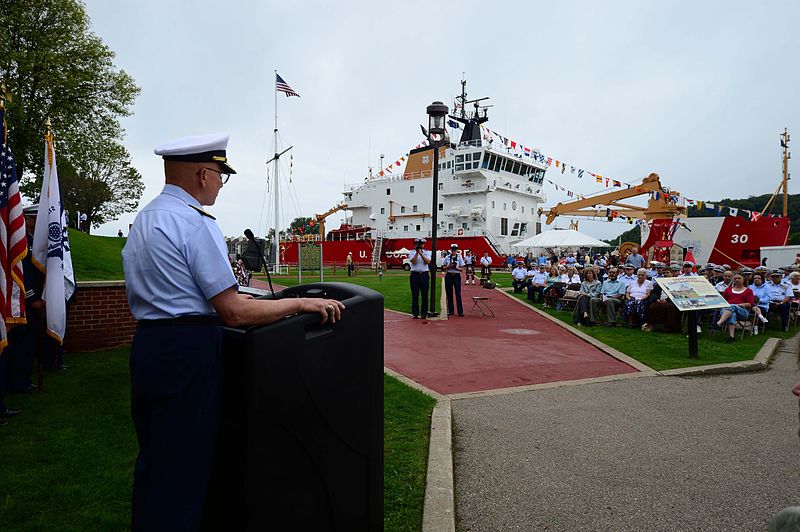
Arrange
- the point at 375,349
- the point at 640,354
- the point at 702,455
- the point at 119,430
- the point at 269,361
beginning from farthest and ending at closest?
the point at 640,354 < the point at 119,430 < the point at 702,455 < the point at 375,349 < the point at 269,361

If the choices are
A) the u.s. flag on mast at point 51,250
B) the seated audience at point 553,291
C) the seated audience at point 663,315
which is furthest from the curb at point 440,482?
the seated audience at point 553,291

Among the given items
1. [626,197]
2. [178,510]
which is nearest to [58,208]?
[178,510]

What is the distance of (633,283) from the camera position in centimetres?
1060

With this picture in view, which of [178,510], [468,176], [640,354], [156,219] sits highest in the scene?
[468,176]

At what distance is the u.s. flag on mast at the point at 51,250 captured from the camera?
470 centimetres

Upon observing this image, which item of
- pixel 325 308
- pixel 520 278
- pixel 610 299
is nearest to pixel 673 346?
pixel 610 299

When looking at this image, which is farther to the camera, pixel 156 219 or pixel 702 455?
pixel 702 455

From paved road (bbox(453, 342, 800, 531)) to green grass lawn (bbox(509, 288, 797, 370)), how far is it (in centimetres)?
146

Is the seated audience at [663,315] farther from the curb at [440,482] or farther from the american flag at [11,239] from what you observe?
the american flag at [11,239]

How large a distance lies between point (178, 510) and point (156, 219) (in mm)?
1086

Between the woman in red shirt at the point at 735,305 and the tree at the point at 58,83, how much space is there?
21.1 metres

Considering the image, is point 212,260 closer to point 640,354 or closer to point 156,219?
point 156,219

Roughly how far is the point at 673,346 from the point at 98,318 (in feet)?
30.6

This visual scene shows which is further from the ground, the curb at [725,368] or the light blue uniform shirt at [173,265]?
the light blue uniform shirt at [173,265]
